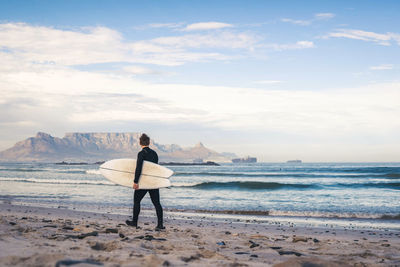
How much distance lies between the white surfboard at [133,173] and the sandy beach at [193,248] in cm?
101

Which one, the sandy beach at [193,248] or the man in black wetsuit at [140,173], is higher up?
the man in black wetsuit at [140,173]

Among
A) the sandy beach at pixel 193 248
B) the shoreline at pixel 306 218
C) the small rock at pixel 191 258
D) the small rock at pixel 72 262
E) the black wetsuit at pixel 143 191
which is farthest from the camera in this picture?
the shoreline at pixel 306 218

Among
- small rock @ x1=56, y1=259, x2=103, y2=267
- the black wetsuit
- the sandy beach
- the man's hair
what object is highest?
the man's hair

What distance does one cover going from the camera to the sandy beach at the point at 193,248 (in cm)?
386

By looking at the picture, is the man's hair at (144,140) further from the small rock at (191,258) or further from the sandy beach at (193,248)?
the small rock at (191,258)

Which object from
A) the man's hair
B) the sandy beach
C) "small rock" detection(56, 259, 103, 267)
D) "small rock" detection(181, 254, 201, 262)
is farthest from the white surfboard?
"small rock" detection(56, 259, 103, 267)

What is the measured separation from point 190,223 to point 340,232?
11.0 feet

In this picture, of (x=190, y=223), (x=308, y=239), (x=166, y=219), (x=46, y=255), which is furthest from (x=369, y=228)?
(x=46, y=255)

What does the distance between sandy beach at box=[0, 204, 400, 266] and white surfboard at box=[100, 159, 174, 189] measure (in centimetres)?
101

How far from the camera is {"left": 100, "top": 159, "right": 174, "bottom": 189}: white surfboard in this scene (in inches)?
287

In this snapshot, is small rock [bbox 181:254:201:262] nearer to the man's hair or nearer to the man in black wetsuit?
the man in black wetsuit

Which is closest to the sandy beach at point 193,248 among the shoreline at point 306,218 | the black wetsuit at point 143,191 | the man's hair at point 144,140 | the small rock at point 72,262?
the small rock at point 72,262

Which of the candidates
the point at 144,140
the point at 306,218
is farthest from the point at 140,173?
the point at 306,218

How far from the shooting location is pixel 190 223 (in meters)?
9.11
